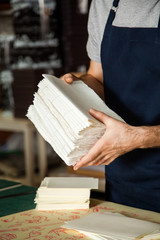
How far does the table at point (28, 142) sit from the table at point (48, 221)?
1649 millimetres

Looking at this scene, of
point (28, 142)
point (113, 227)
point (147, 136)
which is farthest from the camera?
point (28, 142)

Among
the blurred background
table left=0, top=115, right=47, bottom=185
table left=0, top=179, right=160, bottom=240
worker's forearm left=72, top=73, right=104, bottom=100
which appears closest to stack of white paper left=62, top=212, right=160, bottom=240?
table left=0, top=179, right=160, bottom=240

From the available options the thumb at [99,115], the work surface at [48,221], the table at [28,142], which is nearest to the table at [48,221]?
the work surface at [48,221]

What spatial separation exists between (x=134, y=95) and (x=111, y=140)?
1.15ft

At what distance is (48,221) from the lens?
124cm

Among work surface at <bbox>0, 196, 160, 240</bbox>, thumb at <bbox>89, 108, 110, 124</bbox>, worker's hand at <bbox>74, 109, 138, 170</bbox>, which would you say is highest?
thumb at <bbox>89, 108, 110, 124</bbox>

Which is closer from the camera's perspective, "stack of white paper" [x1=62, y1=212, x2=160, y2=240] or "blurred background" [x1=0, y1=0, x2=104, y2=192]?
"stack of white paper" [x1=62, y1=212, x2=160, y2=240]

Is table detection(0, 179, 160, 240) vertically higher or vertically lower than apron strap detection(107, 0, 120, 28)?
lower

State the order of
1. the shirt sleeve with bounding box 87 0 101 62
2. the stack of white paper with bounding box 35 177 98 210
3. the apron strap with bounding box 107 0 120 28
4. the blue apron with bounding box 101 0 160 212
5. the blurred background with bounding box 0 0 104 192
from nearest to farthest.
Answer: the stack of white paper with bounding box 35 177 98 210 < the blue apron with bounding box 101 0 160 212 < the apron strap with bounding box 107 0 120 28 < the shirt sleeve with bounding box 87 0 101 62 < the blurred background with bounding box 0 0 104 192

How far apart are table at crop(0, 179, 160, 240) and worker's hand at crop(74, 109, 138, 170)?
0.58 ft

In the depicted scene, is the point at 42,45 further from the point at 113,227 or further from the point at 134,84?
the point at 113,227

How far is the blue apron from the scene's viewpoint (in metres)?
1.48

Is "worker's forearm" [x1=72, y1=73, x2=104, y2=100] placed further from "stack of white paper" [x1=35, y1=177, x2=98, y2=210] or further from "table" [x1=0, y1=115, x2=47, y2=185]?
"table" [x1=0, y1=115, x2=47, y2=185]

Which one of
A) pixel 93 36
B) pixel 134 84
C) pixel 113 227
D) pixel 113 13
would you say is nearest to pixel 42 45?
pixel 93 36
